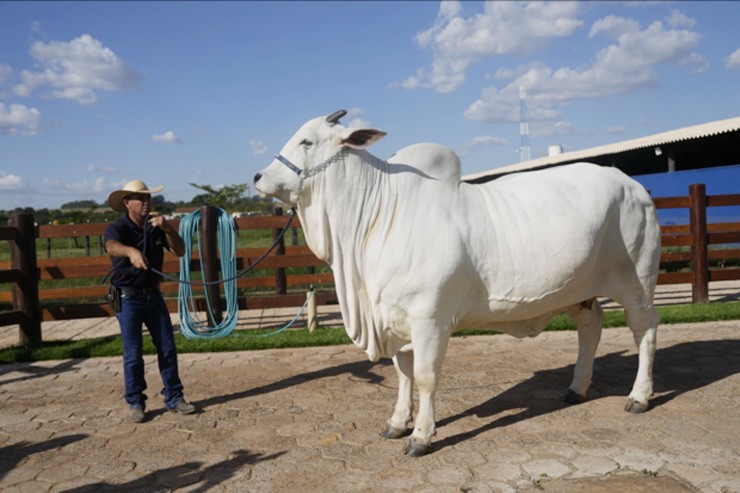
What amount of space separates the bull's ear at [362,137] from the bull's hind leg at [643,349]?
7.59 ft

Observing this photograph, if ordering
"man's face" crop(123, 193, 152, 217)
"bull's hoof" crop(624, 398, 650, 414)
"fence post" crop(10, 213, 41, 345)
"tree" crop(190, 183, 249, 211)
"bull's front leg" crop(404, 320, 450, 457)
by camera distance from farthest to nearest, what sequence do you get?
"tree" crop(190, 183, 249, 211)
"fence post" crop(10, 213, 41, 345)
"man's face" crop(123, 193, 152, 217)
"bull's hoof" crop(624, 398, 650, 414)
"bull's front leg" crop(404, 320, 450, 457)

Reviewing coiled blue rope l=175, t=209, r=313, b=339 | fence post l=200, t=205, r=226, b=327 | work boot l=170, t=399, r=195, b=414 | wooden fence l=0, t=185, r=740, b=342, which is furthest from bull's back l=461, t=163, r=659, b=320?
fence post l=200, t=205, r=226, b=327

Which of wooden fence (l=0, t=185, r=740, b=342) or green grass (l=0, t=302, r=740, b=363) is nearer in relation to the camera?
green grass (l=0, t=302, r=740, b=363)

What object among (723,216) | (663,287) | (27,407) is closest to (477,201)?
(27,407)

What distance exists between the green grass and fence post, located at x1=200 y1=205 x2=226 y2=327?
0.61m

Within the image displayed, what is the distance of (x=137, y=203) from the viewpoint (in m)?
5.12

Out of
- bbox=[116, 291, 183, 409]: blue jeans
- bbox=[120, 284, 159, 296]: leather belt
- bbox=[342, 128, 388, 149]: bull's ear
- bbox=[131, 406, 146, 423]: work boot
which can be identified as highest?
bbox=[342, 128, 388, 149]: bull's ear

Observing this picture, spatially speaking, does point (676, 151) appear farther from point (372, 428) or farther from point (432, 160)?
point (372, 428)

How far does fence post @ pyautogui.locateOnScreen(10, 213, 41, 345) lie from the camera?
312 inches

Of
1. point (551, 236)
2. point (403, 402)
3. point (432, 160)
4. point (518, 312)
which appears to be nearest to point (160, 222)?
point (432, 160)

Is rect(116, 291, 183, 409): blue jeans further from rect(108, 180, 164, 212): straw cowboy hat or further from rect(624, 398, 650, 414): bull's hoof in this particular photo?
rect(624, 398, 650, 414): bull's hoof

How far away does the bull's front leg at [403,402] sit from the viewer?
437 centimetres

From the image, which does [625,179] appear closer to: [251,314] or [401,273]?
[401,273]

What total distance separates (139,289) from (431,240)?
2.47 m
